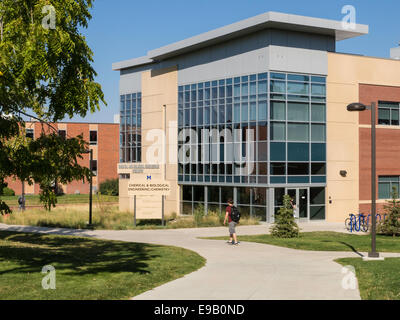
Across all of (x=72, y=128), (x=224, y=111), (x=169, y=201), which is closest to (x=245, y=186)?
(x=224, y=111)

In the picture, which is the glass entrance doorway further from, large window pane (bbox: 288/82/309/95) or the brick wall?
large window pane (bbox: 288/82/309/95)

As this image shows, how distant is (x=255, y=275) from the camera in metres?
14.1

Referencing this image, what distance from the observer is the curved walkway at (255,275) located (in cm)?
1153

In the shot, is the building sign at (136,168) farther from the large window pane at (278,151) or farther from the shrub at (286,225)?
the shrub at (286,225)

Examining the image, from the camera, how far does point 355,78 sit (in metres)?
37.4

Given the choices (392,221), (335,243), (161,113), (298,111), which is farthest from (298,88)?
(335,243)

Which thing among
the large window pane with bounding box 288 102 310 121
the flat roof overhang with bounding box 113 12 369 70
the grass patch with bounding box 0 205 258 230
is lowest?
the grass patch with bounding box 0 205 258 230

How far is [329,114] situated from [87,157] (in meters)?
47.1

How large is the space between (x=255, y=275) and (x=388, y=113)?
1115 inches

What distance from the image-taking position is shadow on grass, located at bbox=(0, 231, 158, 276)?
1458 cm

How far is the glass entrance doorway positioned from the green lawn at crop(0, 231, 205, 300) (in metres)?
15.7

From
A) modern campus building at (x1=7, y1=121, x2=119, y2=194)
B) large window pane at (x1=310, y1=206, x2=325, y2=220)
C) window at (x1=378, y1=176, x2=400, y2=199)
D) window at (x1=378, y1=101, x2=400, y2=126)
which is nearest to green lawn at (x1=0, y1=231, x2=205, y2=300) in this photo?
large window pane at (x1=310, y1=206, x2=325, y2=220)

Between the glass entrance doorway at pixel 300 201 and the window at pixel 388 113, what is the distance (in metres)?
8.19
